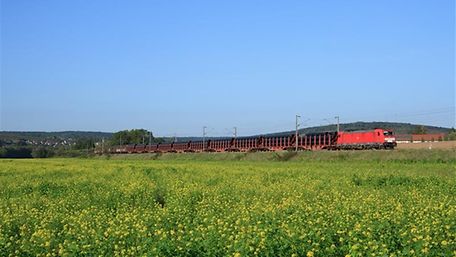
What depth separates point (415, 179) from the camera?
2695cm

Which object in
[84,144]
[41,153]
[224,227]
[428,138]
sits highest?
[428,138]

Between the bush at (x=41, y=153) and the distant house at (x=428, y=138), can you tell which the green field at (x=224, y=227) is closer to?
the distant house at (x=428, y=138)

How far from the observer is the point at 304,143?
75.6 m

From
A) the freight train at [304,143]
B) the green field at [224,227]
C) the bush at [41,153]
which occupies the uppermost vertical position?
the freight train at [304,143]

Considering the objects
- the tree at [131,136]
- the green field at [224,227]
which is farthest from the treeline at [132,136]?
the green field at [224,227]

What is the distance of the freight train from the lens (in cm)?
6750

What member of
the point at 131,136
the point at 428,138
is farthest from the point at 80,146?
the point at 428,138

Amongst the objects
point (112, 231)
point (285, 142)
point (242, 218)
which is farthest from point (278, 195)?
point (285, 142)

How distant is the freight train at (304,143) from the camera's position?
221 feet

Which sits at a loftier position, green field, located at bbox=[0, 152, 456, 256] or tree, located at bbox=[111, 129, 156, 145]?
tree, located at bbox=[111, 129, 156, 145]

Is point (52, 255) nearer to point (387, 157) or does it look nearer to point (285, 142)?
point (387, 157)

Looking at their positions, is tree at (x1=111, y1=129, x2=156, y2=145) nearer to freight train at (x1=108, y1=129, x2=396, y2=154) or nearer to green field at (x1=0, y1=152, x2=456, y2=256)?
freight train at (x1=108, y1=129, x2=396, y2=154)

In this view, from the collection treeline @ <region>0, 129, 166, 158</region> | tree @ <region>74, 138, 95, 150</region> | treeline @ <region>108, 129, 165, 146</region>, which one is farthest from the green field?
treeline @ <region>108, 129, 165, 146</region>

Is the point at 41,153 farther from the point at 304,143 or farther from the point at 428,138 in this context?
the point at 428,138
